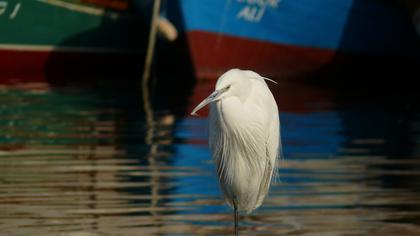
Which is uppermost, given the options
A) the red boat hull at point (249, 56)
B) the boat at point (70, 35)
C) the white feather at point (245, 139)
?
the white feather at point (245, 139)

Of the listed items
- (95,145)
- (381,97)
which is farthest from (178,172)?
(381,97)

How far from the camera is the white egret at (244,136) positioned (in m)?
6.30

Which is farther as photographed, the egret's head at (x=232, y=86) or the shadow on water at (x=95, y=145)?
the shadow on water at (x=95, y=145)

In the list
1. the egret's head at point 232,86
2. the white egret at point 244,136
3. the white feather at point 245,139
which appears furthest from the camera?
the white feather at point 245,139

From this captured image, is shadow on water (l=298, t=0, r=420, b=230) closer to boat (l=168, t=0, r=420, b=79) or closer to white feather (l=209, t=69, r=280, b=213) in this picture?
boat (l=168, t=0, r=420, b=79)

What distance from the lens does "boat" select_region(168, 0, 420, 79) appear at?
56.7ft

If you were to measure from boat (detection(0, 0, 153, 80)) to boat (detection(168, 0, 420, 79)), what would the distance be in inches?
79.7

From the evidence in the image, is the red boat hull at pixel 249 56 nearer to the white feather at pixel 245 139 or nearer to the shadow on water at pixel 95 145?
the shadow on water at pixel 95 145

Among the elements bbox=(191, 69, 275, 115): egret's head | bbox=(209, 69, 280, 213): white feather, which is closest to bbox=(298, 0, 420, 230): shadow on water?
bbox=(209, 69, 280, 213): white feather

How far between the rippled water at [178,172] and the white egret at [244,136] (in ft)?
1.13

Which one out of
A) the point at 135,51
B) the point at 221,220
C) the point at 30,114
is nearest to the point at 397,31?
the point at 135,51


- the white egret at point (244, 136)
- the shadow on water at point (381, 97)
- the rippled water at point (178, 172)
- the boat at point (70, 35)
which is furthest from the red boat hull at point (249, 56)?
the white egret at point (244, 136)

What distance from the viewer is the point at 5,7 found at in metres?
18.8

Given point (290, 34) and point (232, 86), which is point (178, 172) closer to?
point (232, 86)
